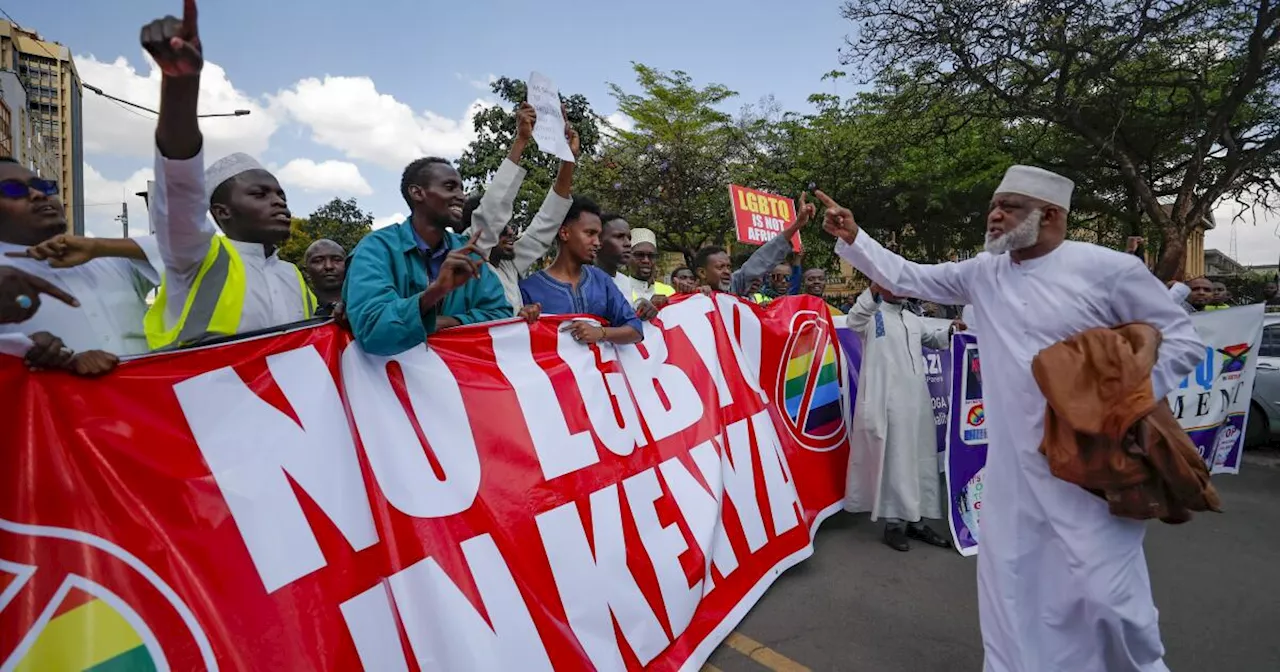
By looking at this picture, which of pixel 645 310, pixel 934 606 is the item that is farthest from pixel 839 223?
pixel 934 606

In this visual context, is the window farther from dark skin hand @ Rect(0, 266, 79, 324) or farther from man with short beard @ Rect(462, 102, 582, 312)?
dark skin hand @ Rect(0, 266, 79, 324)

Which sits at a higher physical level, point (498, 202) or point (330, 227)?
point (330, 227)

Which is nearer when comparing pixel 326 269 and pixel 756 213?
pixel 326 269

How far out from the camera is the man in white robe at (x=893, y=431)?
14.5 feet

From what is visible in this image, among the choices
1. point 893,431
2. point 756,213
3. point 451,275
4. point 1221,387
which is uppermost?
point 756,213

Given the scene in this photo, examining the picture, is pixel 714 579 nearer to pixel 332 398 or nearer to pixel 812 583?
pixel 812 583

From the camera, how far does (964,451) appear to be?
13.7 feet

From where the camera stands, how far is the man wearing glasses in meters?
1.79

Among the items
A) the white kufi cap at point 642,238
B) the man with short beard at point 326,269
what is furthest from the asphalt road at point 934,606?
the man with short beard at point 326,269

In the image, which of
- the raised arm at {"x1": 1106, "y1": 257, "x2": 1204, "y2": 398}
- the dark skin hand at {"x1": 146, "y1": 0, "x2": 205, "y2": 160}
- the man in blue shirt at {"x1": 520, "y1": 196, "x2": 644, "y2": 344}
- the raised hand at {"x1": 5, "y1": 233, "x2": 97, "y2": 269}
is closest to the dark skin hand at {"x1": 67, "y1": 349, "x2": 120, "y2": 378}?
the raised hand at {"x1": 5, "y1": 233, "x2": 97, "y2": 269}

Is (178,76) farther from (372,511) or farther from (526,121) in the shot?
(526,121)

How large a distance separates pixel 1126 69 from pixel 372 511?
1359 cm

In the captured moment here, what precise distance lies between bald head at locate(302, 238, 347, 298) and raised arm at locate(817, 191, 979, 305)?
296 cm

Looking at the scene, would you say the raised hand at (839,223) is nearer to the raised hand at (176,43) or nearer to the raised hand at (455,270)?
the raised hand at (455,270)
